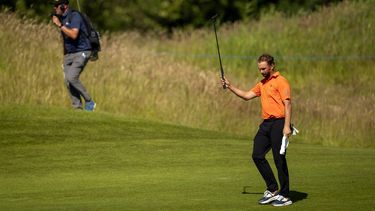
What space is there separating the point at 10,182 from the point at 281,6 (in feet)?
122

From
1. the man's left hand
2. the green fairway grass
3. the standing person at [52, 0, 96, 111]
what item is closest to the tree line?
the standing person at [52, 0, 96, 111]

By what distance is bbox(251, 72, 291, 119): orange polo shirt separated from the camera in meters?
13.4

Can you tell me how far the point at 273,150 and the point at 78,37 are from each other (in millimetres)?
9295

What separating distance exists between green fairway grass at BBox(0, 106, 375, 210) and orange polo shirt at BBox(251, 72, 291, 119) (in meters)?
1.04

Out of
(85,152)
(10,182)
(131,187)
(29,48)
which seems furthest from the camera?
(29,48)

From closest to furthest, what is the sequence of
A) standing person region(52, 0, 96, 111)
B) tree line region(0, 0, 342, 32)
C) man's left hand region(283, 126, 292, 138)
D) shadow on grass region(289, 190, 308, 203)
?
man's left hand region(283, 126, 292, 138), shadow on grass region(289, 190, 308, 203), standing person region(52, 0, 96, 111), tree line region(0, 0, 342, 32)

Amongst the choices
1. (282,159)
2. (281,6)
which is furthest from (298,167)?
(281,6)

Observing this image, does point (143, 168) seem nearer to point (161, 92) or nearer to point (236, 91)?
point (236, 91)

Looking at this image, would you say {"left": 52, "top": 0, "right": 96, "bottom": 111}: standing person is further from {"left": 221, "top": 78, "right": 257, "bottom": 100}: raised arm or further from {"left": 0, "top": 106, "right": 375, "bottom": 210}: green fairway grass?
{"left": 221, "top": 78, "right": 257, "bottom": 100}: raised arm

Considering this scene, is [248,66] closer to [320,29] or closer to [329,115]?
[320,29]

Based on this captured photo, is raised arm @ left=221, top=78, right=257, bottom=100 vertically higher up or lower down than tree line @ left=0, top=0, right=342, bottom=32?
lower down

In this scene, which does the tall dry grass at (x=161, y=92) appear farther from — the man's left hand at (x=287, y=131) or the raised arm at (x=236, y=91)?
the man's left hand at (x=287, y=131)

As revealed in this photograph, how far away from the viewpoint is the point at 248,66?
122 feet

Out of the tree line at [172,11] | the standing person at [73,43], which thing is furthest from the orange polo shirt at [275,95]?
the tree line at [172,11]
